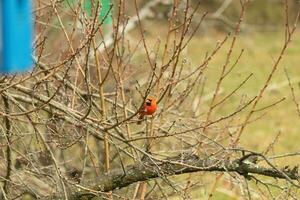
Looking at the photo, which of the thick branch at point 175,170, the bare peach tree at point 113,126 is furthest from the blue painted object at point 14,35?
Result: the thick branch at point 175,170

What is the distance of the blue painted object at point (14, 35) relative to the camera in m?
1.79

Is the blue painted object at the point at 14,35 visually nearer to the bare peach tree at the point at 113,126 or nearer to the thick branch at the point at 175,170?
the bare peach tree at the point at 113,126

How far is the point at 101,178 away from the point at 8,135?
62cm

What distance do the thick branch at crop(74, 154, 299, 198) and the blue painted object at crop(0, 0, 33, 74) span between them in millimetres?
2236

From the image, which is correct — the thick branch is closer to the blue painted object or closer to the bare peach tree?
the bare peach tree

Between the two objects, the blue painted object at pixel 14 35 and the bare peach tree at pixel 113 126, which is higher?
the bare peach tree at pixel 113 126

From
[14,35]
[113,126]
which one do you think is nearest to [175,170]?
[113,126]

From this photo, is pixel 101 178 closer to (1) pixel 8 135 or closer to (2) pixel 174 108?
(1) pixel 8 135

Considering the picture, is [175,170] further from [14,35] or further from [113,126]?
[14,35]

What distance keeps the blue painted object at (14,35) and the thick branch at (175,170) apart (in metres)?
2.24

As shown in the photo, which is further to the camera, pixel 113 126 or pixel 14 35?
pixel 113 126

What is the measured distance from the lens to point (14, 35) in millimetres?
1818

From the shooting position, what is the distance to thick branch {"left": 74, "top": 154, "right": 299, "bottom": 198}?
13.6 feet

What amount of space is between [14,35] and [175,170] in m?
2.69
